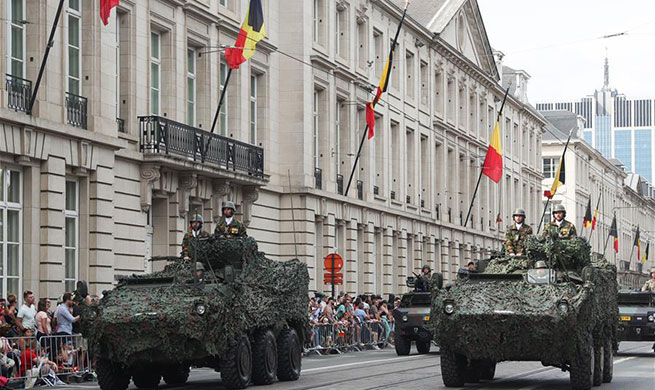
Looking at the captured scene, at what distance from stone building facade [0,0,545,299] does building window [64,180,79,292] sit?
0.04m

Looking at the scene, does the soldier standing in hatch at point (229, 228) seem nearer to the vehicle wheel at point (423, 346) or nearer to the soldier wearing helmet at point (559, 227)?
the soldier wearing helmet at point (559, 227)

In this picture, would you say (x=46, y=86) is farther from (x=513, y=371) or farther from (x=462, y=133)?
(x=462, y=133)

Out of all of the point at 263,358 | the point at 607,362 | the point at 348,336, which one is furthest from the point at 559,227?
the point at 348,336

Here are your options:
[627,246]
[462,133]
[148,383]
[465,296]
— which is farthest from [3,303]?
[627,246]

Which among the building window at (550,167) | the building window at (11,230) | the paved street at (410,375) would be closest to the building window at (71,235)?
the building window at (11,230)

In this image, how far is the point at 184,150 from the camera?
1335 inches

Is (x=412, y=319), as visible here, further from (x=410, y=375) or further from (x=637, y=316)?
(x=410, y=375)

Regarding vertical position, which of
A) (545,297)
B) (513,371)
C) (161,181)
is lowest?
(513,371)

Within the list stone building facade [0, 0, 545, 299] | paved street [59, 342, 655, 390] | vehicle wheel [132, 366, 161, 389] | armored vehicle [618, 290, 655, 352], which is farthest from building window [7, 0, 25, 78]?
armored vehicle [618, 290, 655, 352]

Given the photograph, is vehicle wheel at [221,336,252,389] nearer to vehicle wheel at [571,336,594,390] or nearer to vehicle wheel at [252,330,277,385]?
vehicle wheel at [252,330,277,385]

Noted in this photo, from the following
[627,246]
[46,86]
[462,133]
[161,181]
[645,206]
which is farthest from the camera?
[645,206]

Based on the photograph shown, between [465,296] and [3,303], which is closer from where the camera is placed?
[465,296]

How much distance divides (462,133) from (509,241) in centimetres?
4494

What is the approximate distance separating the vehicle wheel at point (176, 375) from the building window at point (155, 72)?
1369 centimetres
